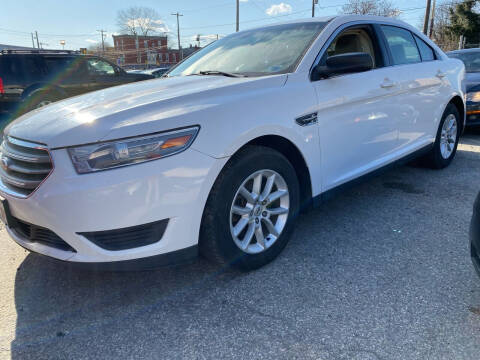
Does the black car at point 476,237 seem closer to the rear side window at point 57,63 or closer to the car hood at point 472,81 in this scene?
the car hood at point 472,81

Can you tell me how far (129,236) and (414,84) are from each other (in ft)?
10.1

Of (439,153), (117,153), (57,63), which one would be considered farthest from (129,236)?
(57,63)

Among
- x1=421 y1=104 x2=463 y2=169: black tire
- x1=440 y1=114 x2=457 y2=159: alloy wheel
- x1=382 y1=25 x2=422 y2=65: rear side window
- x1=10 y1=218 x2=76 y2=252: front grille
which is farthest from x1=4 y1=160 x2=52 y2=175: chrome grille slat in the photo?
x1=440 y1=114 x2=457 y2=159: alloy wheel

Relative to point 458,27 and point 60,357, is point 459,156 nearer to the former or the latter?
point 60,357

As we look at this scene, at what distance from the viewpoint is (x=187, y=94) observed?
2246 millimetres

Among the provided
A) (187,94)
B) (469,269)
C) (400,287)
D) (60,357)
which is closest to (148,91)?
(187,94)

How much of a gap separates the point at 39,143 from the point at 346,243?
218 cm

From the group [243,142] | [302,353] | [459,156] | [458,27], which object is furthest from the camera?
[458,27]

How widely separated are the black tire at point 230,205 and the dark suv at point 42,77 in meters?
7.74

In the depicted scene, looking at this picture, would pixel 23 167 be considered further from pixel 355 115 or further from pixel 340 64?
pixel 355 115

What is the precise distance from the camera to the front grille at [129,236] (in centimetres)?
194

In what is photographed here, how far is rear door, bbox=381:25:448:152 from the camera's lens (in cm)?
355

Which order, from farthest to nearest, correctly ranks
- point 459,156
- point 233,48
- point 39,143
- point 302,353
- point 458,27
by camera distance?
point 458,27 → point 459,156 → point 233,48 → point 39,143 → point 302,353

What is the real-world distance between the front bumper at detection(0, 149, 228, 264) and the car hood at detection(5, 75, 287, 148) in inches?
6.3
